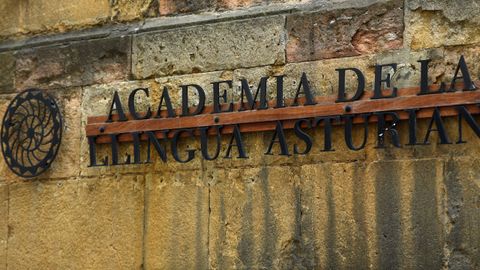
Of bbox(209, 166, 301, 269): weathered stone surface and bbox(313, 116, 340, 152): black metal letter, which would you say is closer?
bbox(313, 116, 340, 152): black metal letter

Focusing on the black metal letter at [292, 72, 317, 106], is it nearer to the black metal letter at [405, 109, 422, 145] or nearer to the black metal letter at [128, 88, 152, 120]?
the black metal letter at [405, 109, 422, 145]

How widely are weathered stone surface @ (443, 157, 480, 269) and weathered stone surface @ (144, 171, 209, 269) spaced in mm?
1261

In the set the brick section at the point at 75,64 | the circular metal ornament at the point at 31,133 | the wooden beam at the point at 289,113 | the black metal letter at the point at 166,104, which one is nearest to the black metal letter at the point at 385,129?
the wooden beam at the point at 289,113

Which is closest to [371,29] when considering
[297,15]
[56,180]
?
[297,15]

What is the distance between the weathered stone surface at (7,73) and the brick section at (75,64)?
0.13 feet

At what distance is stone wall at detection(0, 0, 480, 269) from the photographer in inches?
172

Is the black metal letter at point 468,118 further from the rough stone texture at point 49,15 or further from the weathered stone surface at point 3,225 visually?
the weathered stone surface at point 3,225

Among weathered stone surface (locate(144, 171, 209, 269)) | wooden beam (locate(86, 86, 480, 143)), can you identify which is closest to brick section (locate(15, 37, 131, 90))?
wooden beam (locate(86, 86, 480, 143))

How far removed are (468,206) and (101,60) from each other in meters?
2.23

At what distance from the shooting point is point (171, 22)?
16.9ft

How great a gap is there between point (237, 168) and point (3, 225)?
152 centimetres

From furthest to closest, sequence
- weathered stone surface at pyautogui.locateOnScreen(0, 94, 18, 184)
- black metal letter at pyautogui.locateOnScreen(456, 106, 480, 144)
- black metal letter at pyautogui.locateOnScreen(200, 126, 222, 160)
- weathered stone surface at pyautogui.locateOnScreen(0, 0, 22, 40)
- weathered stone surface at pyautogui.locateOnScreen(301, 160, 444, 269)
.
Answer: weathered stone surface at pyautogui.locateOnScreen(0, 0, 22, 40) → weathered stone surface at pyautogui.locateOnScreen(0, 94, 18, 184) → black metal letter at pyautogui.locateOnScreen(200, 126, 222, 160) → weathered stone surface at pyautogui.locateOnScreen(301, 160, 444, 269) → black metal letter at pyautogui.locateOnScreen(456, 106, 480, 144)

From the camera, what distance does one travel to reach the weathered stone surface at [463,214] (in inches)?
166

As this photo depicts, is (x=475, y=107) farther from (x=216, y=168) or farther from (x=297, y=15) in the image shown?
(x=216, y=168)
